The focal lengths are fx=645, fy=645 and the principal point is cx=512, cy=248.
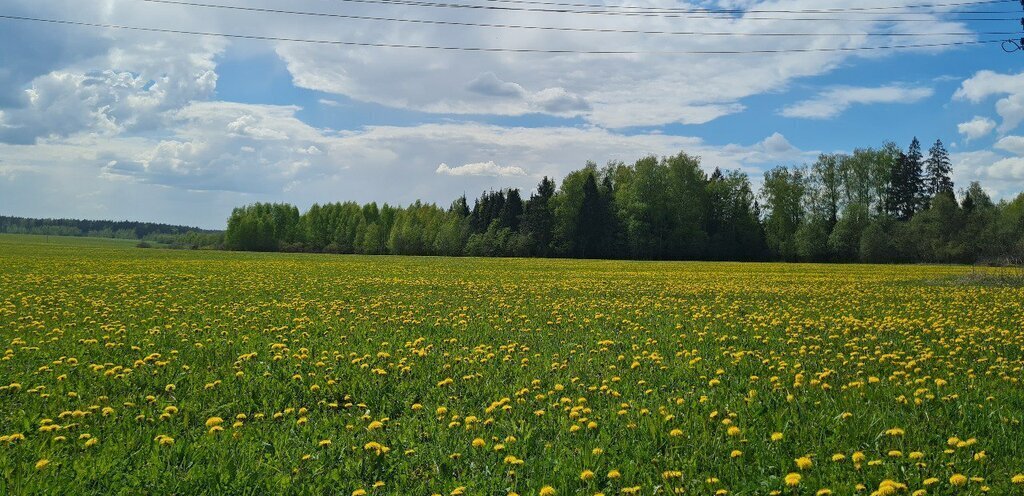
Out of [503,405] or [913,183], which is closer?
[503,405]

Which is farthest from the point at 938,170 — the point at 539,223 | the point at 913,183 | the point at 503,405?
the point at 503,405

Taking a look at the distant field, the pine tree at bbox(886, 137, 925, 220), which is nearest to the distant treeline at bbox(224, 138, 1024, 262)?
the pine tree at bbox(886, 137, 925, 220)

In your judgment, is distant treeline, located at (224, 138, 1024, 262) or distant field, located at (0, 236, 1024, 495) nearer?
distant field, located at (0, 236, 1024, 495)

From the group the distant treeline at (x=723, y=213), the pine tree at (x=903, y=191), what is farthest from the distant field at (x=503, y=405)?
the pine tree at (x=903, y=191)

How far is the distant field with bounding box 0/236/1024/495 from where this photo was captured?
4605 mm

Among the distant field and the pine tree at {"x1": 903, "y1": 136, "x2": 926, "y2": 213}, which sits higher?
the pine tree at {"x1": 903, "y1": 136, "x2": 926, "y2": 213}

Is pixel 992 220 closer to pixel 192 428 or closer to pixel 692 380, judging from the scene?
pixel 692 380

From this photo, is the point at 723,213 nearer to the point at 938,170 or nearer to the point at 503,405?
the point at 938,170

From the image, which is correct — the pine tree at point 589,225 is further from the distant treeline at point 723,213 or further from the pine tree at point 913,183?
the pine tree at point 913,183

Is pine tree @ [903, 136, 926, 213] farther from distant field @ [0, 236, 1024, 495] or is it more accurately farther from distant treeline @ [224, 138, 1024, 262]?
distant field @ [0, 236, 1024, 495]

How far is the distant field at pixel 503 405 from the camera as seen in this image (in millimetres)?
4605

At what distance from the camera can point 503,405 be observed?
6375mm

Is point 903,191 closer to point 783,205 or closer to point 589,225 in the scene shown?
point 783,205

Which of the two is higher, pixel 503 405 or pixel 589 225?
pixel 589 225
